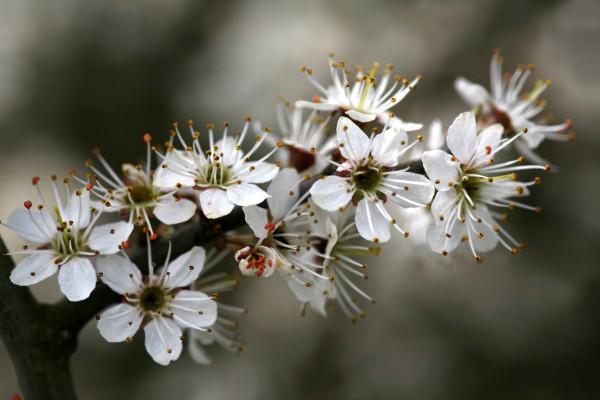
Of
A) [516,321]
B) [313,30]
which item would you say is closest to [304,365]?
[516,321]

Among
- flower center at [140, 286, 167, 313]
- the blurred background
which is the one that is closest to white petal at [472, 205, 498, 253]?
flower center at [140, 286, 167, 313]

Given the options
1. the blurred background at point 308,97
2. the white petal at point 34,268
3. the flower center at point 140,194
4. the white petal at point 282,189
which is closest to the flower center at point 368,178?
the white petal at point 282,189

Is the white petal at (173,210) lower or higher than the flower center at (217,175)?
lower

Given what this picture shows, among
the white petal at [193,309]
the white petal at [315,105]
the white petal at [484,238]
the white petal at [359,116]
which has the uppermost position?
the white petal at [359,116]

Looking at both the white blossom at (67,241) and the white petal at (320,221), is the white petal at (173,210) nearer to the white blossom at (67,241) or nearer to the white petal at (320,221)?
the white blossom at (67,241)

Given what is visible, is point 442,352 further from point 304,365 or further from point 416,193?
point 416,193

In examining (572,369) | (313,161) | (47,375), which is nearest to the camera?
(47,375)

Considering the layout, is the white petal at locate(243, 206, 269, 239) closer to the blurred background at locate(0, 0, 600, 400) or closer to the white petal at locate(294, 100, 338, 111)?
the white petal at locate(294, 100, 338, 111)
